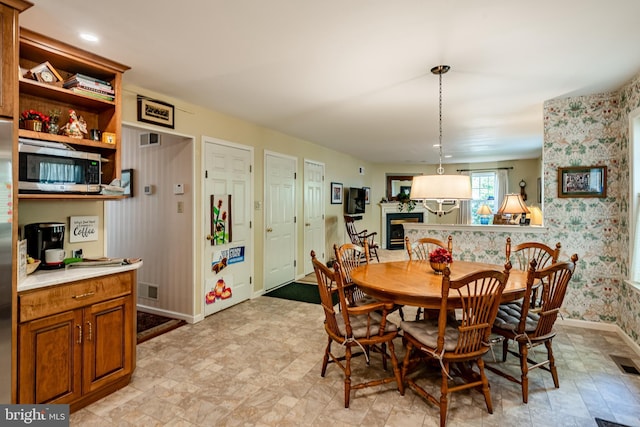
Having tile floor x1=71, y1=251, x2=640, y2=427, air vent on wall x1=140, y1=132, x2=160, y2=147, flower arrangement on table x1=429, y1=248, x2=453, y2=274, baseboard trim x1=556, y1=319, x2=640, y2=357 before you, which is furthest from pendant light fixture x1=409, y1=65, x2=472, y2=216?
air vent on wall x1=140, y1=132, x2=160, y2=147

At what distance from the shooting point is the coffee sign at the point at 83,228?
2.50 metres

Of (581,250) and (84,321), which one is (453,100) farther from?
(84,321)

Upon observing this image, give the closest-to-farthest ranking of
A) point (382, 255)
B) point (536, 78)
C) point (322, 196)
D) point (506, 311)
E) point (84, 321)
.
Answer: point (84, 321)
point (506, 311)
point (536, 78)
point (322, 196)
point (382, 255)

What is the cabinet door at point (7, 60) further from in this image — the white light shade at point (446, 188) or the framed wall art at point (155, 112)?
the white light shade at point (446, 188)

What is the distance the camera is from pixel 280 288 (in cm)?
501

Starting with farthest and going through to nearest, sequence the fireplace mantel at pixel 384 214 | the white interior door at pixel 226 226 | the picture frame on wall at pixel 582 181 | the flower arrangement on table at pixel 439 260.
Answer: the fireplace mantel at pixel 384 214, the white interior door at pixel 226 226, the picture frame on wall at pixel 582 181, the flower arrangement on table at pixel 439 260

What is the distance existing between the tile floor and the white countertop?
2.85 ft

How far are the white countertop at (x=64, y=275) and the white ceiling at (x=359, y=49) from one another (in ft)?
5.14

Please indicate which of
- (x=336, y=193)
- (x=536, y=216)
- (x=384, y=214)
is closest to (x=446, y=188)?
(x=536, y=216)

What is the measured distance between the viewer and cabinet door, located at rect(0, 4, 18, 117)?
1744 millimetres

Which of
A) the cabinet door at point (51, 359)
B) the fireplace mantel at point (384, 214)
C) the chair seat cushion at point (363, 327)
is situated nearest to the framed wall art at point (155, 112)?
the cabinet door at point (51, 359)

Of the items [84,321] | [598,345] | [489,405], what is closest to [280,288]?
[84,321]

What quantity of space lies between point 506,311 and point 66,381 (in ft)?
10.2

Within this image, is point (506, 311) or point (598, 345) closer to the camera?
point (506, 311)
